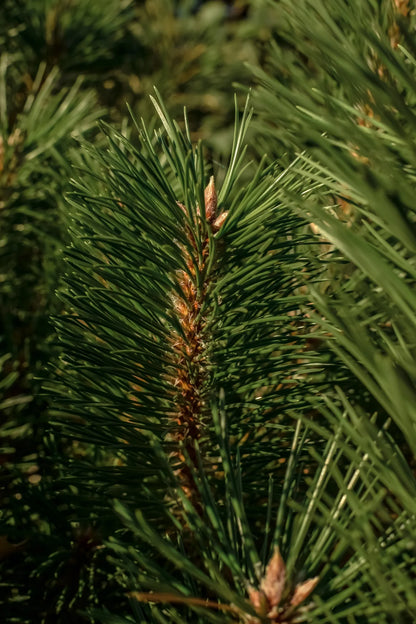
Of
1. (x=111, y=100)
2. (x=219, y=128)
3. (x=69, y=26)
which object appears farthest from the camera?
(x=219, y=128)

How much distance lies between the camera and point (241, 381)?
403mm

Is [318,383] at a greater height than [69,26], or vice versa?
[69,26]

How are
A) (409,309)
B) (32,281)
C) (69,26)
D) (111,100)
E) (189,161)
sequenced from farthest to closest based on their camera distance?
1. (111,100)
2. (69,26)
3. (32,281)
4. (189,161)
5. (409,309)

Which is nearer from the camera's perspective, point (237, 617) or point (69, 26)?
point (237, 617)

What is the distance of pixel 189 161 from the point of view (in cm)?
36

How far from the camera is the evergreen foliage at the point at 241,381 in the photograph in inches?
10.5

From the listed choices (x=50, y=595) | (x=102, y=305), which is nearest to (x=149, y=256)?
(x=102, y=305)

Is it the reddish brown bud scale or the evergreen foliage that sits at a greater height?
the reddish brown bud scale

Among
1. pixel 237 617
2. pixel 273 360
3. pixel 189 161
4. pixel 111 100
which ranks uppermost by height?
pixel 111 100

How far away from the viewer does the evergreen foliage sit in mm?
266

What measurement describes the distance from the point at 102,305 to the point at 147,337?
1.4 inches

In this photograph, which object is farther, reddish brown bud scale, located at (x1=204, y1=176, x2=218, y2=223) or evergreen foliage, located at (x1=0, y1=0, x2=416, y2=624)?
reddish brown bud scale, located at (x1=204, y1=176, x2=218, y2=223)

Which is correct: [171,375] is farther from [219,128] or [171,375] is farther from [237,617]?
[219,128]

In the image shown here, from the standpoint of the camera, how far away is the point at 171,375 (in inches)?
16.2
